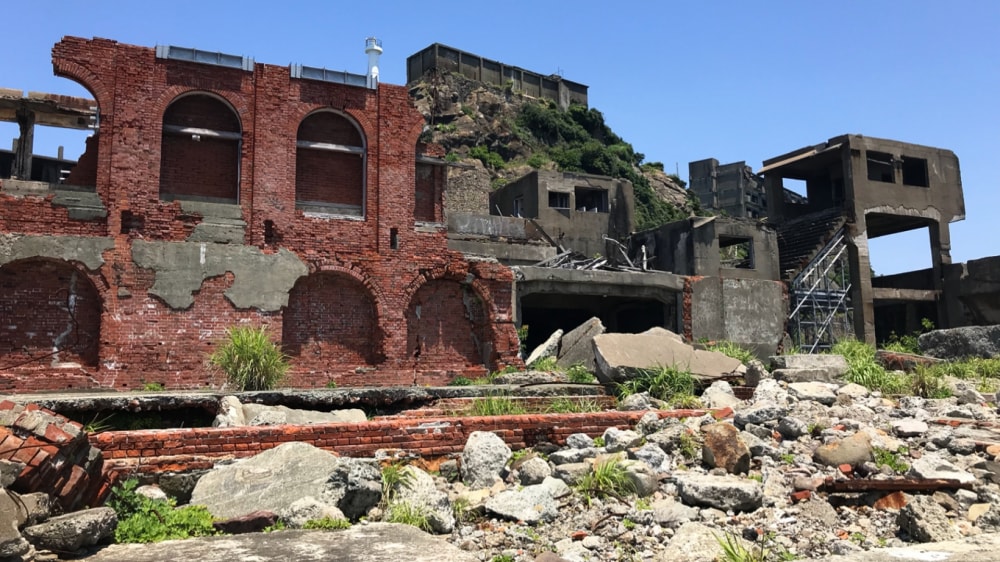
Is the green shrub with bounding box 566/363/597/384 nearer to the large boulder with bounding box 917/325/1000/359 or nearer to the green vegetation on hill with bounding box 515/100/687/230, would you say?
the large boulder with bounding box 917/325/1000/359

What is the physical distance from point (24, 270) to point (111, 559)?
37.0ft

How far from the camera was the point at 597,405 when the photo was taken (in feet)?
38.1

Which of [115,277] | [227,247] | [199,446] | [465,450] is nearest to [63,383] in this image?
[115,277]

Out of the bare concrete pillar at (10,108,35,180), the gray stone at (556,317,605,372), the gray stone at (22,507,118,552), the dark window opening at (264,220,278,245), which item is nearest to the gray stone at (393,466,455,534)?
the gray stone at (22,507,118,552)

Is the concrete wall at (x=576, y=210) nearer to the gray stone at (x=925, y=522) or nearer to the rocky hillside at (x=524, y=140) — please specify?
the rocky hillside at (x=524, y=140)

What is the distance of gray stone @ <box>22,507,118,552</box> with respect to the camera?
5195 mm

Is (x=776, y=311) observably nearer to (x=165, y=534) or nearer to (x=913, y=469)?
(x=913, y=469)

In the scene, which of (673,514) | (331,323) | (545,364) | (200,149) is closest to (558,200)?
(545,364)

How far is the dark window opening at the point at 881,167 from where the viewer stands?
2734 centimetres

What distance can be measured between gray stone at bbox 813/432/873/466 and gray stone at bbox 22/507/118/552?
6781 mm

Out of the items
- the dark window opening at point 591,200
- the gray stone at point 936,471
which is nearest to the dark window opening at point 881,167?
the dark window opening at point 591,200

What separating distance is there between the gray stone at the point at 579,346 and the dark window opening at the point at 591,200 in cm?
1166

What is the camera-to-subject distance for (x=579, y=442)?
29.2 feet

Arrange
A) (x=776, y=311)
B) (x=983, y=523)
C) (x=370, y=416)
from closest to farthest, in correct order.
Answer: (x=983, y=523) → (x=370, y=416) → (x=776, y=311)
